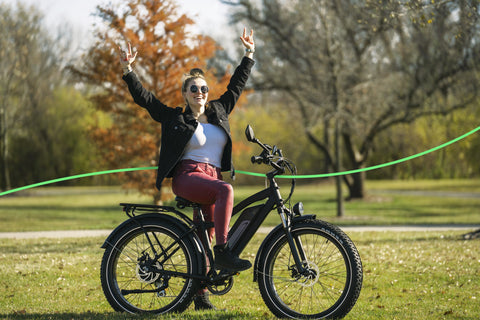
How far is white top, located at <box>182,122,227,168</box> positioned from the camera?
3.95 m

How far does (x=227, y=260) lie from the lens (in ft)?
12.4

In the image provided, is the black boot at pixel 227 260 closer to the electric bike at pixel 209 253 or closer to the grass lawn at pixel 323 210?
the electric bike at pixel 209 253

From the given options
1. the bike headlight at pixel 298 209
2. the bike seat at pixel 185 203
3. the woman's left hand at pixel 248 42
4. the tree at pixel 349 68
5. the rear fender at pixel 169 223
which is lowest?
the rear fender at pixel 169 223

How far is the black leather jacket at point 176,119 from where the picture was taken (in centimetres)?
389

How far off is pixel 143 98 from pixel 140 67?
383 inches

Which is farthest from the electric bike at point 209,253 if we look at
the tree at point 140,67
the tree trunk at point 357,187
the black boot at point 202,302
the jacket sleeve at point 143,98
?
the tree trunk at point 357,187

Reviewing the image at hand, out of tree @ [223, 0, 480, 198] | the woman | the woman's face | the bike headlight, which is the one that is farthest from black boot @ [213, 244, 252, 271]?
tree @ [223, 0, 480, 198]

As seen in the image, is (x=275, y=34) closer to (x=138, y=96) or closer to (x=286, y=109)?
(x=286, y=109)

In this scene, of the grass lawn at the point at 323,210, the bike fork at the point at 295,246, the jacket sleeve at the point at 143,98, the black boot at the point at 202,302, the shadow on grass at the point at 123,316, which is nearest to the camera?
the bike fork at the point at 295,246

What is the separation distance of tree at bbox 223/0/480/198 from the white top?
12787 mm

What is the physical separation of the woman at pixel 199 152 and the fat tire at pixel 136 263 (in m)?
0.24

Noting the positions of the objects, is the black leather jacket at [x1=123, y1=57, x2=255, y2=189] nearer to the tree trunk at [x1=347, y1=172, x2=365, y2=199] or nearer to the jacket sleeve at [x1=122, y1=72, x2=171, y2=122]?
the jacket sleeve at [x1=122, y1=72, x2=171, y2=122]

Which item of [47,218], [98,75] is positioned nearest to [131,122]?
[98,75]

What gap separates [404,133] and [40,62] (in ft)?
43.7
